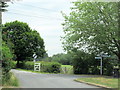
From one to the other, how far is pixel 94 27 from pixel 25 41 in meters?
11.5

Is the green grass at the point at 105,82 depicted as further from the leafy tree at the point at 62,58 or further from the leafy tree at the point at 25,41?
the leafy tree at the point at 25,41

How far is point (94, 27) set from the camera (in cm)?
1984

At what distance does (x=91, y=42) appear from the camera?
21969 millimetres

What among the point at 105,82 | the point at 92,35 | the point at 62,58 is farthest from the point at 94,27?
the point at 62,58

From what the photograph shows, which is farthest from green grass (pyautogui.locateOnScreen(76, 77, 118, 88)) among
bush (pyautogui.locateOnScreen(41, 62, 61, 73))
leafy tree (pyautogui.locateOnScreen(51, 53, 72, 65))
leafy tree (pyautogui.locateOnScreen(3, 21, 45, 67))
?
leafy tree (pyautogui.locateOnScreen(3, 21, 45, 67))

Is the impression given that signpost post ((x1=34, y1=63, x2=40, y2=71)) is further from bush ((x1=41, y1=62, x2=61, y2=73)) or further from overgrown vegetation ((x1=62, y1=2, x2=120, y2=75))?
overgrown vegetation ((x1=62, y1=2, x2=120, y2=75))

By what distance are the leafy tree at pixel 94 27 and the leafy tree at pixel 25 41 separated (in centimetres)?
566

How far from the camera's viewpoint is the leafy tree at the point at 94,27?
18859 mm

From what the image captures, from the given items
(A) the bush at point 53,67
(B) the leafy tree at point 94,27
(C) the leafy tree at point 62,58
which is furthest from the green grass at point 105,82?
(C) the leafy tree at point 62,58

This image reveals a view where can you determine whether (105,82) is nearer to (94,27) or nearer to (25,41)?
(94,27)

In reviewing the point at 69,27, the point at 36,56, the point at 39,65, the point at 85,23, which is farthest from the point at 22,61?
the point at 85,23

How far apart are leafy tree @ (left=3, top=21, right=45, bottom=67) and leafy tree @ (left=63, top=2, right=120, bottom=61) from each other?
5663 mm

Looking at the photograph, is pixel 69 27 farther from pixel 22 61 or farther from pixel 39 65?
pixel 22 61

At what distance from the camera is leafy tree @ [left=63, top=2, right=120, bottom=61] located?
18859 millimetres
